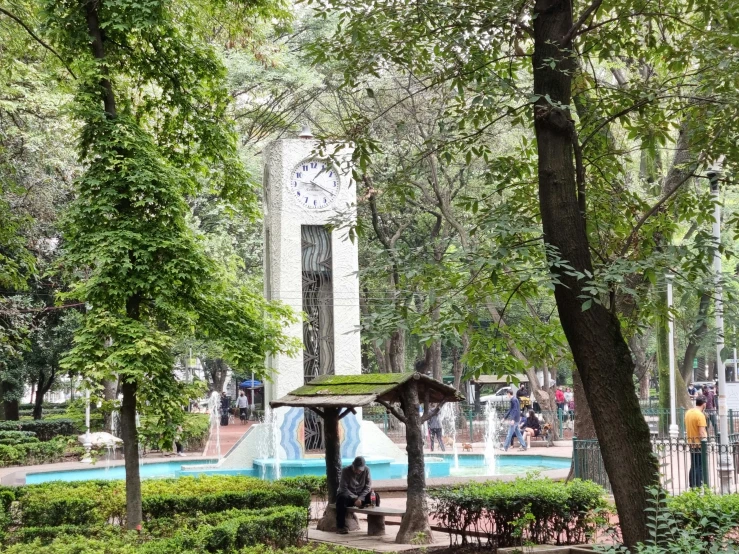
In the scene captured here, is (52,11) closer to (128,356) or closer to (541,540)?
(128,356)

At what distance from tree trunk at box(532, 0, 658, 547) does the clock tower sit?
611 inches

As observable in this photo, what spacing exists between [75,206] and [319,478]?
726cm

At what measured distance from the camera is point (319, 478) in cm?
1644

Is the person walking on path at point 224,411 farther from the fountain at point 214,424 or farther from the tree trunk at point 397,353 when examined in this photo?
the tree trunk at point 397,353

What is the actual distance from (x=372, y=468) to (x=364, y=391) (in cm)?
952

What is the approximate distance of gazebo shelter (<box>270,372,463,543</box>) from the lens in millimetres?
12727

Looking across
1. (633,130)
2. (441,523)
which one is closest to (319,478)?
(441,523)

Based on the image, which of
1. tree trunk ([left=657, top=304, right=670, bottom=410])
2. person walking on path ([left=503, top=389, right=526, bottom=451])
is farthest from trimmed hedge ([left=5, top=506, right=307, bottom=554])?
person walking on path ([left=503, top=389, right=526, bottom=451])

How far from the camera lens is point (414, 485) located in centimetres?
1280

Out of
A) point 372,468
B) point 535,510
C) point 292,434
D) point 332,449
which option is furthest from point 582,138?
point 292,434

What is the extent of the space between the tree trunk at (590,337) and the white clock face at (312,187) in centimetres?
1612

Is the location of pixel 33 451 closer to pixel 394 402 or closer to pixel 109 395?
pixel 109 395

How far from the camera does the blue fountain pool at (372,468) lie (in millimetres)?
22047

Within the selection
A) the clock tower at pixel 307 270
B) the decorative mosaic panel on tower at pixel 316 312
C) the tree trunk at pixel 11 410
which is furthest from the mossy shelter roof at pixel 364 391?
the tree trunk at pixel 11 410
